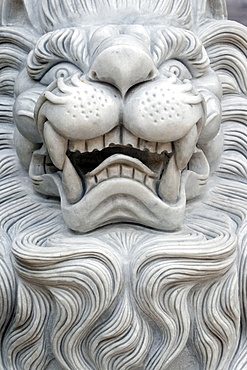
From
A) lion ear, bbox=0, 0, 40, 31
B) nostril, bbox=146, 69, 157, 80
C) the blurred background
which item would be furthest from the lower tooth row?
the blurred background

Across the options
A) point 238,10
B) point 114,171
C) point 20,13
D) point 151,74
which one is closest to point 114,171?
point 114,171

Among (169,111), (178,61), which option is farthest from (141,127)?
(178,61)

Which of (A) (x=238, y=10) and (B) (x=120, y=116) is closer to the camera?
(B) (x=120, y=116)

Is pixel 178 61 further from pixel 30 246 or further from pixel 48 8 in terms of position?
pixel 30 246

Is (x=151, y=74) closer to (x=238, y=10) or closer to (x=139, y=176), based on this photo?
(x=139, y=176)

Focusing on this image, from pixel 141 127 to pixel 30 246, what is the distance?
206 millimetres

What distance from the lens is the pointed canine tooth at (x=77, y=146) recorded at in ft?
2.94

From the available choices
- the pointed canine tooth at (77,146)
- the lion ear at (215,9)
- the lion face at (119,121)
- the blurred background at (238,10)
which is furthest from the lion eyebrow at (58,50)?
the blurred background at (238,10)

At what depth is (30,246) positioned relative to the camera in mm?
915

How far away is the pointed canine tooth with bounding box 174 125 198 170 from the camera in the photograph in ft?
2.94

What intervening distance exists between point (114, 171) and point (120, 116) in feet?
0.23

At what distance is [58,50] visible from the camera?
0.95 meters

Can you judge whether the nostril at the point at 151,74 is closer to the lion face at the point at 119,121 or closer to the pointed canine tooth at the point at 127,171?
the lion face at the point at 119,121

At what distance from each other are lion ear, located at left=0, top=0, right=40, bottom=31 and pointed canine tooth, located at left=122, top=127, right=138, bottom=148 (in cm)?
25
